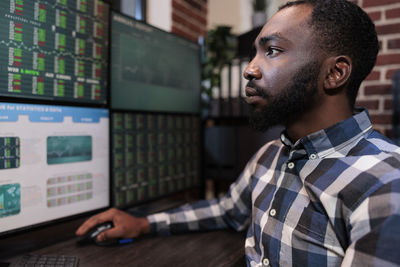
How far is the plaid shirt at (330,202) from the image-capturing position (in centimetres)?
58

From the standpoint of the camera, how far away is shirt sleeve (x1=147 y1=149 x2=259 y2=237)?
107cm

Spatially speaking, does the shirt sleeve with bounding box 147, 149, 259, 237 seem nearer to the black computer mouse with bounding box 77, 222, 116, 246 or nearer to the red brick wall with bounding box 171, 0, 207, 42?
the black computer mouse with bounding box 77, 222, 116, 246

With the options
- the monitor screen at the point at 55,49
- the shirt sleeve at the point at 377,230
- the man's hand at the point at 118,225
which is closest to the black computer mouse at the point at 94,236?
the man's hand at the point at 118,225

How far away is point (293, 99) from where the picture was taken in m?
0.80

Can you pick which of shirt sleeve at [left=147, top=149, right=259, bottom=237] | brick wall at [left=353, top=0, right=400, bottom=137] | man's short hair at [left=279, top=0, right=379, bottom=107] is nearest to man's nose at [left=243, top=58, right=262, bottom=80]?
man's short hair at [left=279, top=0, right=379, bottom=107]

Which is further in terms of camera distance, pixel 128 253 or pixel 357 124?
pixel 128 253

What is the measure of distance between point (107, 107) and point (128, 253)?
1.66 ft

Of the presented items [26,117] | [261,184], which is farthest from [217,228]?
[26,117]

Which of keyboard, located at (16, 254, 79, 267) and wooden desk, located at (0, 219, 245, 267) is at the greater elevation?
keyboard, located at (16, 254, 79, 267)

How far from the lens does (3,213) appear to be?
2.80 ft

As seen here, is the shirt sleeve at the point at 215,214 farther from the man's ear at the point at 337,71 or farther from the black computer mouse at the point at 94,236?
the man's ear at the point at 337,71

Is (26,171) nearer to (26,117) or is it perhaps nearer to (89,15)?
(26,117)

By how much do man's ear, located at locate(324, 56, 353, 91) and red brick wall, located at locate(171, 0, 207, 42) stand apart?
1.32m

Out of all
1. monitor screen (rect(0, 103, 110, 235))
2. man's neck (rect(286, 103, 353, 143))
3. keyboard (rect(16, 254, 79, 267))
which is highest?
man's neck (rect(286, 103, 353, 143))
